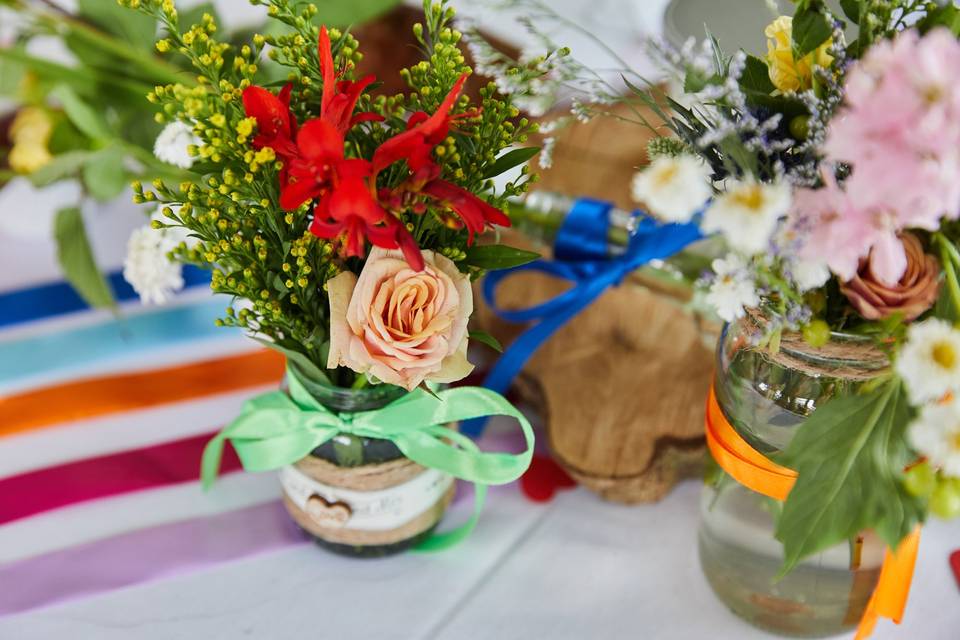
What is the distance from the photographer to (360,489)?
1.92 feet

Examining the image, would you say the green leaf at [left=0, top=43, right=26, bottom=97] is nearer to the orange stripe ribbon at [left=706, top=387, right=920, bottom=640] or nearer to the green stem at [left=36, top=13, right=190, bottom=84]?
the green stem at [left=36, top=13, right=190, bottom=84]

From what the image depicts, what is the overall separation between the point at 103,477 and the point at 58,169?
276 millimetres

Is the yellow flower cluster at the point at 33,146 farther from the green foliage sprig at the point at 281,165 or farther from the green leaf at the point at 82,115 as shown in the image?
the green foliage sprig at the point at 281,165

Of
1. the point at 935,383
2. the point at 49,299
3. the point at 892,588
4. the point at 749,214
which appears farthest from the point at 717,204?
the point at 49,299

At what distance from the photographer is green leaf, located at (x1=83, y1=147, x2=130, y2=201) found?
0.76 meters

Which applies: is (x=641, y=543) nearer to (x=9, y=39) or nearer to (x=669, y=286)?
(x=669, y=286)

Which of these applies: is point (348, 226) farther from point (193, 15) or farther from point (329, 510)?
point (193, 15)

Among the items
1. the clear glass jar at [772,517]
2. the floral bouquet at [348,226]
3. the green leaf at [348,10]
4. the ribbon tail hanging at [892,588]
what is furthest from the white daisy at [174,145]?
the ribbon tail hanging at [892,588]

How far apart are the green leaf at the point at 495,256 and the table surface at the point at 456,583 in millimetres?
252

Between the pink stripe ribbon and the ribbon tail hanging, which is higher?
the ribbon tail hanging

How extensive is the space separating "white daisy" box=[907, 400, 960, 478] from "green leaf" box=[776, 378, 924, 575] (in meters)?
0.07

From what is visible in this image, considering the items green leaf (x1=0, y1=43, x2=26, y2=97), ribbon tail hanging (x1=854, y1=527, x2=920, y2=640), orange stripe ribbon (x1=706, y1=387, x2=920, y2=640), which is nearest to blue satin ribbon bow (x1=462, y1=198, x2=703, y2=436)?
orange stripe ribbon (x1=706, y1=387, x2=920, y2=640)

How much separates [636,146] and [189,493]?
519mm

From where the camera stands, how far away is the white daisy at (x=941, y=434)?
344 mm
